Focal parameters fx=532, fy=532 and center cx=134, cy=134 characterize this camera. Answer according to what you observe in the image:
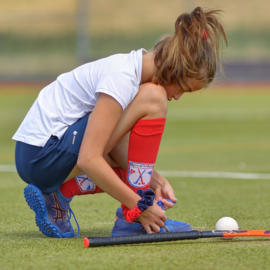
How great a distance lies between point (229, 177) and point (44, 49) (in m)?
23.1

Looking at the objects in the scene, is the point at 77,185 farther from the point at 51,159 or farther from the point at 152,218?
Result: the point at 152,218

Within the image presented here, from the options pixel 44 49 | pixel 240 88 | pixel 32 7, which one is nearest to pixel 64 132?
pixel 240 88

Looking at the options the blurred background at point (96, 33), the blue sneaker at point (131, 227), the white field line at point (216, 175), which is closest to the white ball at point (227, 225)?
the blue sneaker at point (131, 227)

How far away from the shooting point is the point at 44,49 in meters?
26.3

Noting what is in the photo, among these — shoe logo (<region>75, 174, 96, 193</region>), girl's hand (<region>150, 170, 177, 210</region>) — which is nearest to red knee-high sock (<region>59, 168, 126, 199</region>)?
shoe logo (<region>75, 174, 96, 193</region>)

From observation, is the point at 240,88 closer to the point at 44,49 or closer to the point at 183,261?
the point at 44,49

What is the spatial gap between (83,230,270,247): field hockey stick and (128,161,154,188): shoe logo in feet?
0.87

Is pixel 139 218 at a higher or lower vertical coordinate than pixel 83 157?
lower

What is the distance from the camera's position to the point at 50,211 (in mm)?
2488

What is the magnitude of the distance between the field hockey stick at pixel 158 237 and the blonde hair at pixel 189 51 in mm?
649

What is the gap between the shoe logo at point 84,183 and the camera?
257cm

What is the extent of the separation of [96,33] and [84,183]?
96.8 ft

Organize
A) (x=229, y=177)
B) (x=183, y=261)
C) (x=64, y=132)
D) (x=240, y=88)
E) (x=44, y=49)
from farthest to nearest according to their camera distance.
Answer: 1. (x=44, y=49)
2. (x=240, y=88)
3. (x=229, y=177)
4. (x=64, y=132)
5. (x=183, y=261)

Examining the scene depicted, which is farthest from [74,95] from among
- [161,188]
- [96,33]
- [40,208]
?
[96,33]
